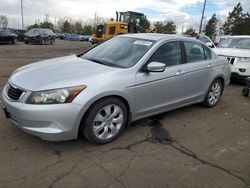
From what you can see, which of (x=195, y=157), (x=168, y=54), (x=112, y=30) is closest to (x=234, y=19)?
(x=112, y=30)

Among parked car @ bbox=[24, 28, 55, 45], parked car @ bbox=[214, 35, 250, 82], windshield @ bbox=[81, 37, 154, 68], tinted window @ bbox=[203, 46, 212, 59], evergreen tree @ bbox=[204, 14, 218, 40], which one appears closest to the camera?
windshield @ bbox=[81, 37, 154, 68]

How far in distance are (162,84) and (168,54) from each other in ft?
2.09

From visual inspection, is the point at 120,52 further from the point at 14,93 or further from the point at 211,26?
the point at 211,26

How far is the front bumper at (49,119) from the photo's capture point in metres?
3.38

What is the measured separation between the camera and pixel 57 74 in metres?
3.85

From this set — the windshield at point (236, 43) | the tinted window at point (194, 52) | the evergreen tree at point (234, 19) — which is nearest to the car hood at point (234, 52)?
the windshield at point (236, 43)

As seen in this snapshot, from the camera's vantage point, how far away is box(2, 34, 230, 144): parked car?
3.45 meters

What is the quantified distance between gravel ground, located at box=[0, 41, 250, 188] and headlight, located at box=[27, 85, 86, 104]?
75 centimetres

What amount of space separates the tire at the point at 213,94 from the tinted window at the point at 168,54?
1380mm

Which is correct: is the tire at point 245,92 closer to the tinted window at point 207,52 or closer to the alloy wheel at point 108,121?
the tinted window at point 207,52

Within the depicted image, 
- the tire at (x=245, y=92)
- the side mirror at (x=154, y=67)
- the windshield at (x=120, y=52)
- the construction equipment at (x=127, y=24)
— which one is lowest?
the tire at (x=245, y=92)

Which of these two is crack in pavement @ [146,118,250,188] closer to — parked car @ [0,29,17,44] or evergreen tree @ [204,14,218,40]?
parked car @ [0,29,17,44]

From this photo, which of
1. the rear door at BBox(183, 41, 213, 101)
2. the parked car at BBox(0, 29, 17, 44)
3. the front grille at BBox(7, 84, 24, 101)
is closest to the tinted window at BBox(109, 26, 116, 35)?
the parked car at BBox(0, 29, 17, 44)

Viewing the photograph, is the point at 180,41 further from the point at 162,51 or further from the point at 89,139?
the point at 89,139
